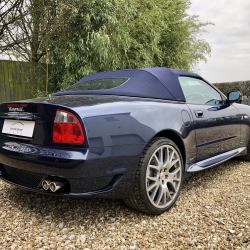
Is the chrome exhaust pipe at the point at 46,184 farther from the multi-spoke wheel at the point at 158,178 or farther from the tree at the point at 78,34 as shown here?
the tree at the point at 78,34

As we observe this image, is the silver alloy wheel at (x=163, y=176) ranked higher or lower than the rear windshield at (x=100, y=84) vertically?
lower

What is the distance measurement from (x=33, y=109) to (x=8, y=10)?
18.7 feet

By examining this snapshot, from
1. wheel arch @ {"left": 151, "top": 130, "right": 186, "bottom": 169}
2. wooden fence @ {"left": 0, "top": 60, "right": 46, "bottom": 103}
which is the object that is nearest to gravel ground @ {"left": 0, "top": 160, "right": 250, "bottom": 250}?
wheel arch @ {"left": 151, "top": 130, "right": 186, "bottom": 169}

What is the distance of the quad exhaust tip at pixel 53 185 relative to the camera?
5.86 ft

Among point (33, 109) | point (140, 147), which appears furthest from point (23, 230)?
point (140, 147)

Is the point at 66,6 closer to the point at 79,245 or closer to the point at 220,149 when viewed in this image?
the point at 220,149

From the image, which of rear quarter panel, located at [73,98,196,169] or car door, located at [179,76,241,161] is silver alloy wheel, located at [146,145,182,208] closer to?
rear quarter panel, located at [73,98,196,169]

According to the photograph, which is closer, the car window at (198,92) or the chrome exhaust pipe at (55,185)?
the chrome exhaust pipe at (55,185)

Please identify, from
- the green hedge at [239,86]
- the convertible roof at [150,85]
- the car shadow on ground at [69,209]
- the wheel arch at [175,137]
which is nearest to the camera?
the car shadow on ground at [69,209]

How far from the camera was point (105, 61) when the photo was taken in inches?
287

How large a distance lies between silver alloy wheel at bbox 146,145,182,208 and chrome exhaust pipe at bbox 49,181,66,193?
2.08 ft

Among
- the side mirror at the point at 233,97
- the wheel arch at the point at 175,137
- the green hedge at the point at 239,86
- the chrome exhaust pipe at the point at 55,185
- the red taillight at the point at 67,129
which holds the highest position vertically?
the green hedge at the point at 239,86

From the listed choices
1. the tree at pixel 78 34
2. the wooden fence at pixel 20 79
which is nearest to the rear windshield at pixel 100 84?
the tree at pixel 78 34

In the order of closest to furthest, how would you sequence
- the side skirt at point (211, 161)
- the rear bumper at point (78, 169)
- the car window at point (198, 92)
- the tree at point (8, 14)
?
the rear bumper at point (78, 169) → the side skirt at point (211, 161) → the car window at point (198, 92) → the tree at point (8, 14)
